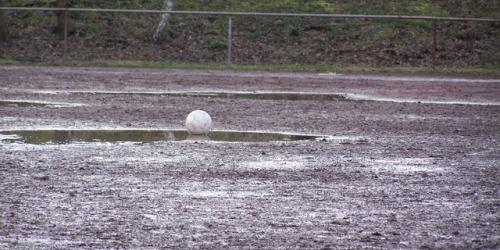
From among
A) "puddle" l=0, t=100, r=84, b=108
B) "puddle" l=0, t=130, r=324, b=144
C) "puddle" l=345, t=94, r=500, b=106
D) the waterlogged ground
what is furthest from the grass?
"puddle" l=0, t=130, r=324, b=144

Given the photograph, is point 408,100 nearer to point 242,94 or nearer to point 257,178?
point 242,94

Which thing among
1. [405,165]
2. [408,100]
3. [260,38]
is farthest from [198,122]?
[260,38]

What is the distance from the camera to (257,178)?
32.9 ft

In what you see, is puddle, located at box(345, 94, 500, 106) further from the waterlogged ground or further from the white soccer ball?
the white soccer ball

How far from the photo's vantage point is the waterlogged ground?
23.6ft

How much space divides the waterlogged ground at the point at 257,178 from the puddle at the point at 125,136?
1.17 ft

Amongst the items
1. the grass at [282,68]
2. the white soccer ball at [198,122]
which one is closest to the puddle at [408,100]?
the white soccer ball at [198,122]

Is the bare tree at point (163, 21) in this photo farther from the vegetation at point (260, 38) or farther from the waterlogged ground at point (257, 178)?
the waterlogged ground at point (257, 178)

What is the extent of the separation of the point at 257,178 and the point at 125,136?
4114 mm

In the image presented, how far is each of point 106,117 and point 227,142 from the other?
3392mm

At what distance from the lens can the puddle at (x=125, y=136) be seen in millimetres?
13098

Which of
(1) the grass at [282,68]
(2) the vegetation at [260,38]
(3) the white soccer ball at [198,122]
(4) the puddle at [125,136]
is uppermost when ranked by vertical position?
(3) the white soccer ball at [198,122]

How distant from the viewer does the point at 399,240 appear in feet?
23.0

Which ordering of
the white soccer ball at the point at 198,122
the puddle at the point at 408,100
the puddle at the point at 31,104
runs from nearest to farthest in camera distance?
the white soccer ball at the point at 198,122, the puddle at the point at 31,104, the puddle at the point at 408,100
